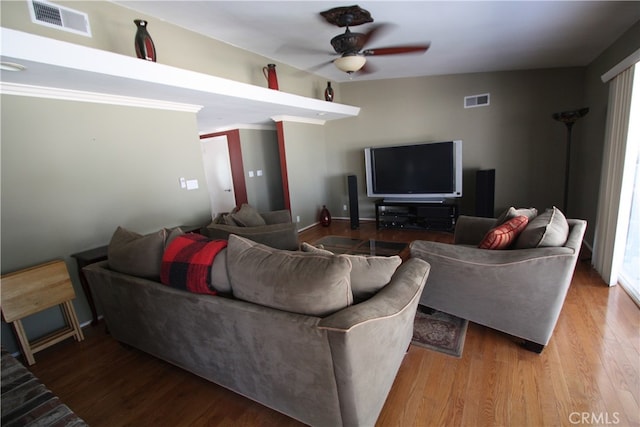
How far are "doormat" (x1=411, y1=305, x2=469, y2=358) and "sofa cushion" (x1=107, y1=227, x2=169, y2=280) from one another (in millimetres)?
1848

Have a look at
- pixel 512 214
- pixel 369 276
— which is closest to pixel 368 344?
pixel 369 276

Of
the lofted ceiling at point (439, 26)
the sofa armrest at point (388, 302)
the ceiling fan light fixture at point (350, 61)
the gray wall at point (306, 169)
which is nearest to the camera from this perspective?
the sofa armrest at point (388, 302)

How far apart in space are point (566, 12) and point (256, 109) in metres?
3.39

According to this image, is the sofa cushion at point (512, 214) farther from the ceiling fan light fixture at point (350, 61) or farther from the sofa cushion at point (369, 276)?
the ceiling fan light fixture at point (350, 61)

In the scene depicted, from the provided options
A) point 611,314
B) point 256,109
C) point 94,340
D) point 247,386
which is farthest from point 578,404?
point 256,109

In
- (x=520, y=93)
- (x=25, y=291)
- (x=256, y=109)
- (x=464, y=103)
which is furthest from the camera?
(x=464, y=103)

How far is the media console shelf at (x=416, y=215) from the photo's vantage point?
4641 mm

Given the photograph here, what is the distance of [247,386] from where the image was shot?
1525 millimetres

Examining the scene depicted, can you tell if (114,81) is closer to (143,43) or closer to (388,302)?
(143,43)

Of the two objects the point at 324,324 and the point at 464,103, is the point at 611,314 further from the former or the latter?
the point at 464,103

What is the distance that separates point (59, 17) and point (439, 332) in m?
3.80

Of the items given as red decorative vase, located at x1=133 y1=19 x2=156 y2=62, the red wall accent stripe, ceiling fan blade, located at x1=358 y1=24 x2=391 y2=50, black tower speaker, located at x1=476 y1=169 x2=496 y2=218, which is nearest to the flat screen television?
black tower speaker, located at x1=476 y1=169 x2=496 y2=218

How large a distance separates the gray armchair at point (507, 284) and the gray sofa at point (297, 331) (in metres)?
0.47

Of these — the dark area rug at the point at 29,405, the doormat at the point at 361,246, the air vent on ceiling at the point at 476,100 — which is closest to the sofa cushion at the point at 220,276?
the dark area rug at the point at 29,405
